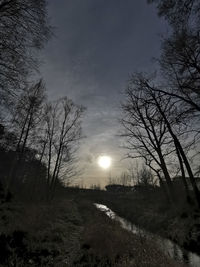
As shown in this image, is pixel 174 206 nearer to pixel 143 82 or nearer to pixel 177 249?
pixel 177 249

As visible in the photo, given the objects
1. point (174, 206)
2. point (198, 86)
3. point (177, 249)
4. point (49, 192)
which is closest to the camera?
point (198, 86)

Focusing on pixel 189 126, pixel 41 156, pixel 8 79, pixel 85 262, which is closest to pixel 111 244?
pixel 85 262

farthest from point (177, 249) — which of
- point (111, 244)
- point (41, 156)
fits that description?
point (41, 156)

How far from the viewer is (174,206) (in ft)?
45.9

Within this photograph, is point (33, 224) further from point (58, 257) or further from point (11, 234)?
point (58, 257)

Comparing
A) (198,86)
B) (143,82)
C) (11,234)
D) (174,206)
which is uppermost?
(143,82)

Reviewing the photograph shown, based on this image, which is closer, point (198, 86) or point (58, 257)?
point (58, 257)

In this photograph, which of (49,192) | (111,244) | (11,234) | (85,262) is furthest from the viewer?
(49,192)

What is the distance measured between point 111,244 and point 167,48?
9380mm

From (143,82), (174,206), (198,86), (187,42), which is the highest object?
(143,82)

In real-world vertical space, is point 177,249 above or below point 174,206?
below

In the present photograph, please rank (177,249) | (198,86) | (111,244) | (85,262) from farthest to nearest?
(177,249) < (198,86) < (111,244) < (85,262)

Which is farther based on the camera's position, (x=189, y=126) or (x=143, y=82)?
(x=143, y=82)

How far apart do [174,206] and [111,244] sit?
9039mm
